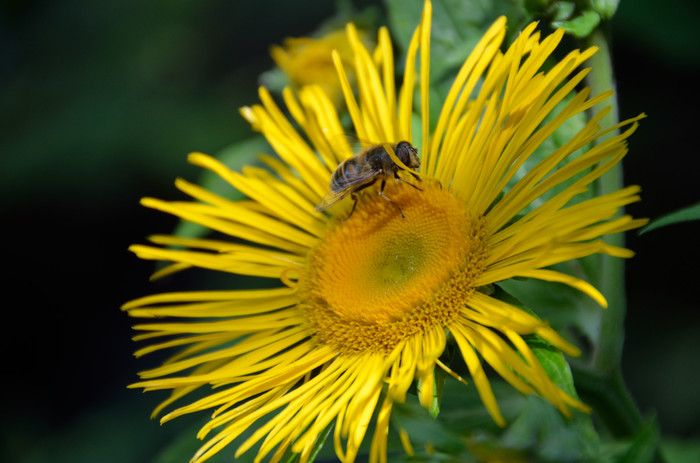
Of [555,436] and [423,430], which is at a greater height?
[423,430]

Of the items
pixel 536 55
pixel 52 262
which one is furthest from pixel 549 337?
pixel 52 262

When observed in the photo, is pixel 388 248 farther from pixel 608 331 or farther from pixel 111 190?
pixel 111 190

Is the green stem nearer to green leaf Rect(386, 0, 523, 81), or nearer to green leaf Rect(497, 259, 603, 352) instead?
green leaf Rect(497, 259, 603, 352)

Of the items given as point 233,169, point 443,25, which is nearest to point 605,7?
point 443,25

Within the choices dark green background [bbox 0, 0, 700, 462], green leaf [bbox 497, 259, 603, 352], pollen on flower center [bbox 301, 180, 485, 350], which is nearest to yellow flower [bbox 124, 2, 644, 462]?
pollen on flower center [bbox 301, 180, 485, 350]

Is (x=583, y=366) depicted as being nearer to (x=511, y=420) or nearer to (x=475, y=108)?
(x=511, y=420)

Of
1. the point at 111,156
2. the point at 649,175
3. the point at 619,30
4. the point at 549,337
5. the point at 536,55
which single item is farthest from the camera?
the point at 111,156

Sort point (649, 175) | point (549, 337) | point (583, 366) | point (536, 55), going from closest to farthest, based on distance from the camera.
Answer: point (549, 337) → point (536, 55) → point (583, 366) → point (649, 175)

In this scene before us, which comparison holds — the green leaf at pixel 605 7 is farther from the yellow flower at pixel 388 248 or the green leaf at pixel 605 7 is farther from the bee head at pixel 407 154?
the bee head at pixel 407 154
